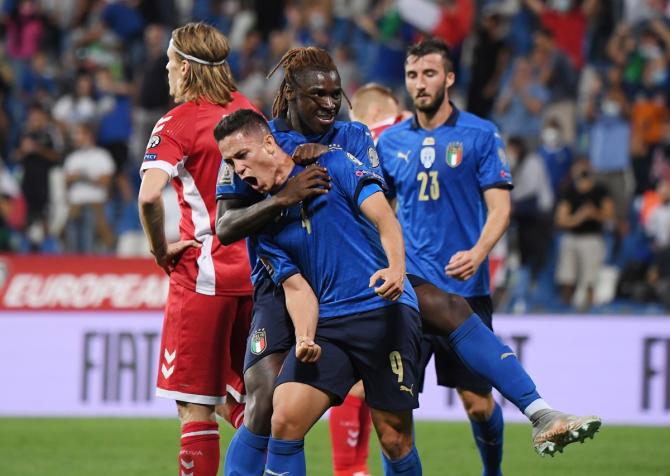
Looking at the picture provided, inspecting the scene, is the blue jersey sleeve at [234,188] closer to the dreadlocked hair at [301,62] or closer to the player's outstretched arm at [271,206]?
the player's outstretched arm at [271,206]

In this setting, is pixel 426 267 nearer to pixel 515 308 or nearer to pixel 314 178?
pixel 314 178

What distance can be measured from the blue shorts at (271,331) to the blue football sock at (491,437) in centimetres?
184

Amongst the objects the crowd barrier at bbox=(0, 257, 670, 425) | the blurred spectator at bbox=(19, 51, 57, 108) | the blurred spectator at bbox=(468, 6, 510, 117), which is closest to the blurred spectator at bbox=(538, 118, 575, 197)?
the blurred spectator at bbox=(468, 6, 510, 117)

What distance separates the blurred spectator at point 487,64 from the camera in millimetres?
16109

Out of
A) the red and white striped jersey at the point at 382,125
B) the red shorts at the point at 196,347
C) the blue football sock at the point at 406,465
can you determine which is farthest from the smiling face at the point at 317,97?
the red and white striped jersey at the point at 382,125

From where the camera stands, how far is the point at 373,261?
5242 millimetres

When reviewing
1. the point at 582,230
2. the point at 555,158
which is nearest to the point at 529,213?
the point at 582,230


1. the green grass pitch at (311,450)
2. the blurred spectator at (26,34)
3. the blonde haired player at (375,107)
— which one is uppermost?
the blurred spectator at (26,34)

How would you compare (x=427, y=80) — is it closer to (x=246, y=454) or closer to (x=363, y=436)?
(x=363, y=436)

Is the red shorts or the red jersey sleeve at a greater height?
the red jersey sleeve

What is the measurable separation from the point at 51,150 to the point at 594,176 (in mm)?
6695

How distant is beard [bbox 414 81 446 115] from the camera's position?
701 centimetres

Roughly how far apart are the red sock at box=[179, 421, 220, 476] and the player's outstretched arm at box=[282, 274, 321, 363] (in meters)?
0.97

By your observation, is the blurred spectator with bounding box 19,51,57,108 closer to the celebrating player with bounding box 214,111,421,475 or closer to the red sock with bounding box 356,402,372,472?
the red sock with bounding box 356,402,372,472
